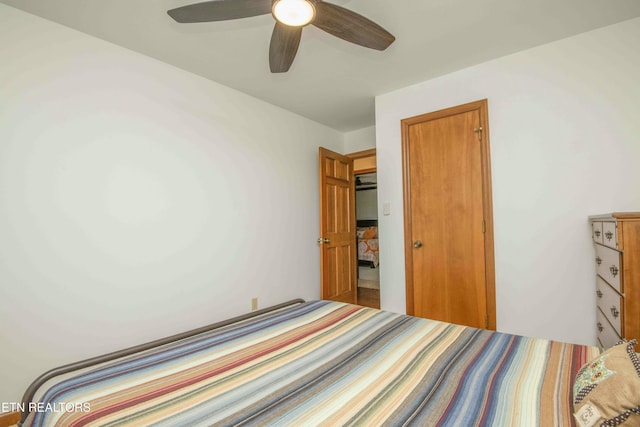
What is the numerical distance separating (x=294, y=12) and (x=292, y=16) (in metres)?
0.03

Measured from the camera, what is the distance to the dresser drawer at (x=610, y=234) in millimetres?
1626

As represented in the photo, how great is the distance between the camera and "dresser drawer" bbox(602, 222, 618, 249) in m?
1.63

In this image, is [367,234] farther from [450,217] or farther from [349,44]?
[349,44]

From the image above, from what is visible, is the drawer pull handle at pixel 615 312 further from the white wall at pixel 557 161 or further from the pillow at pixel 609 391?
the pillow at pixel 609 391

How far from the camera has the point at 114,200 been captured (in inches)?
81.0

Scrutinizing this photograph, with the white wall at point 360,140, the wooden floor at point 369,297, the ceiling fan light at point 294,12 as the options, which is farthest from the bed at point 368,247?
the ceiling fan light at point 294,12

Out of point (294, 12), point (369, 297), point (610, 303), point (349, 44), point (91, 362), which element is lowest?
point (369, 297)

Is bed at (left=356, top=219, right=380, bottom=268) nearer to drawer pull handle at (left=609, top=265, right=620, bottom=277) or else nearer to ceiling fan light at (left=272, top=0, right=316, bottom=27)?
drawer pull handle at (left=609, top=265, right=620, bottom=277)

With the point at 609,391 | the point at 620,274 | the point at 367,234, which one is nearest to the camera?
the point at 609,391

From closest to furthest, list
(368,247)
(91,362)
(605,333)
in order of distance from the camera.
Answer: (91,362) < (605,333) < (368,247)

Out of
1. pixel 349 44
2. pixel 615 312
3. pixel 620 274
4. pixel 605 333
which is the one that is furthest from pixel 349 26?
pixel 605 333

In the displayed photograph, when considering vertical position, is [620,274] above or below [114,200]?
below

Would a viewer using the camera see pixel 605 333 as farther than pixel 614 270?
Yes

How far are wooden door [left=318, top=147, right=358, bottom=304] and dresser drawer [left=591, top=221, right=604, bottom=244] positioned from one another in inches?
89.6
